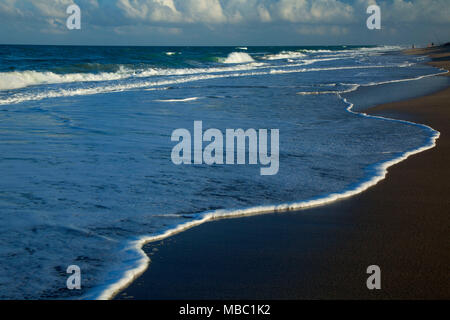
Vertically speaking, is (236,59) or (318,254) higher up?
(236,59)

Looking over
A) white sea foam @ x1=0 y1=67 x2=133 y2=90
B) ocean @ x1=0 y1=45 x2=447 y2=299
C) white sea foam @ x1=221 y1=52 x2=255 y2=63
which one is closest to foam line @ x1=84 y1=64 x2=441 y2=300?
ocean @ x1=0 y1=45 x2=447 y2=299

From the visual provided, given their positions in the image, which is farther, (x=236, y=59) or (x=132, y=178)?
(x=236, y=59)

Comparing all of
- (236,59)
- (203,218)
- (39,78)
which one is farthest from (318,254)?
(236,59)

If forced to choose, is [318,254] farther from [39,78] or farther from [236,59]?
[236,59]

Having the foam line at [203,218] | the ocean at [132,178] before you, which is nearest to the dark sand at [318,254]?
the foam line at [203,218]

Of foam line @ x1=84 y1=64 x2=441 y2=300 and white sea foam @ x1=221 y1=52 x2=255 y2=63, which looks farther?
white sea foam @ x1=221 y1=52 x2=255 y2=63

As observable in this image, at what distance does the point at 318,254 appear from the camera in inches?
147

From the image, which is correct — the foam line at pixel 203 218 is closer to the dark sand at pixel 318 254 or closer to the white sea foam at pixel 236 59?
the dark sand at pixel 318 254

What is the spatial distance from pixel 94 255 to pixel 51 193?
5.52 ft

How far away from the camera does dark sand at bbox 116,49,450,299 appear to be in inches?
124

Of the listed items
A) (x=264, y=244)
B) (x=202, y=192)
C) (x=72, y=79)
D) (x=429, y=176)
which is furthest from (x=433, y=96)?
(x=72, y=79)

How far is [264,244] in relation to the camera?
12.9ft

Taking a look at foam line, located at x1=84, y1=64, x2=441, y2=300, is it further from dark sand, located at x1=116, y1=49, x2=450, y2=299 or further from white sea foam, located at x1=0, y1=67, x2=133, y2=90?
white sea foam, located at x1=0, y1=67, x2=133, y2=90
